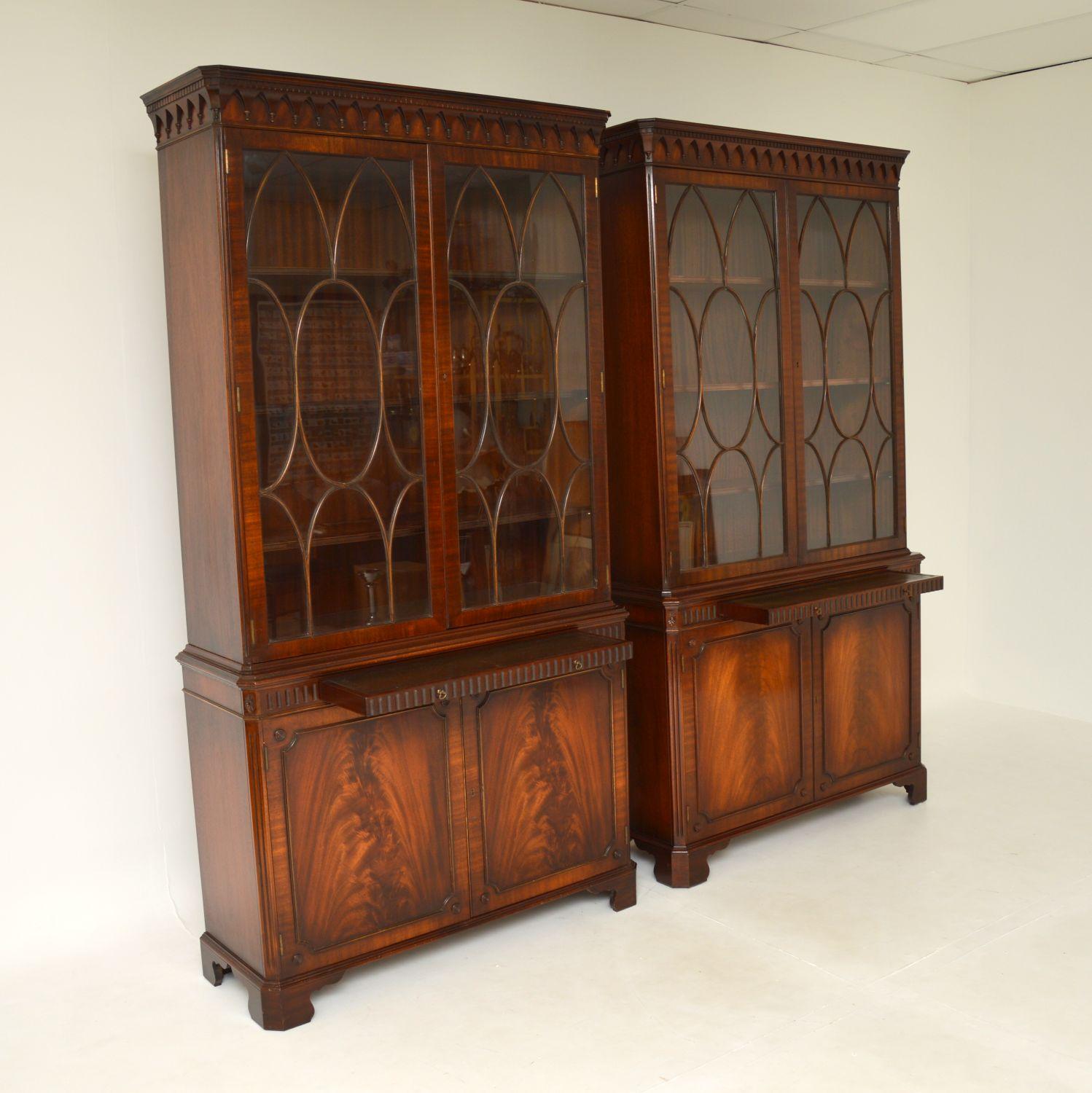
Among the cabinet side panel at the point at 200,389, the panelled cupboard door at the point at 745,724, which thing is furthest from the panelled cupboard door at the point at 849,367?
the cabinet side panel at the point at 200,389

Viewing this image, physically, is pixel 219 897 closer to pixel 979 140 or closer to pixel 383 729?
pixel 383 729

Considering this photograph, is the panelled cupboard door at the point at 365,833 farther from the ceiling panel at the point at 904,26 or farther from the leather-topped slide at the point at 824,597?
the ceiling panel at the point at 904,26

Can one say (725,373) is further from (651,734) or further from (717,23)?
(717,23)

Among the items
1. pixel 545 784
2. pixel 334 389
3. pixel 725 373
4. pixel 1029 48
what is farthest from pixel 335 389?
pixel 1029 48

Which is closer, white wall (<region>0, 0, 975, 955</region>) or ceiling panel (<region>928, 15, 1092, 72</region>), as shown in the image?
white wall (<region>0, 0, 975, 955</region>)

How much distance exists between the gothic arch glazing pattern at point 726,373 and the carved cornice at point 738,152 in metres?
0.09

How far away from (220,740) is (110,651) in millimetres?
548

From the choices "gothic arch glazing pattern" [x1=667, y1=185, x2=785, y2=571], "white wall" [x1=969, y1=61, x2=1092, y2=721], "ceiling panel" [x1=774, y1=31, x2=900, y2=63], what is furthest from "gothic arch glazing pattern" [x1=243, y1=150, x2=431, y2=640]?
"white wall" [x1=969, y1=61, x2=1092, y2=721]

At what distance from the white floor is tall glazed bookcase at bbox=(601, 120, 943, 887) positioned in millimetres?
340

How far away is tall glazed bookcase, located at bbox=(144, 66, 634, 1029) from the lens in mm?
2926

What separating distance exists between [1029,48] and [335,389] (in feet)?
11.4

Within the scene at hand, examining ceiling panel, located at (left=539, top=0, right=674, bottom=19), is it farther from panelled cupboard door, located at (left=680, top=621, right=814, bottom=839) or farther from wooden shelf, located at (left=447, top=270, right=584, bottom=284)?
panelled cupboard door, located at (left=680, top=621, right=814, bottom=839)

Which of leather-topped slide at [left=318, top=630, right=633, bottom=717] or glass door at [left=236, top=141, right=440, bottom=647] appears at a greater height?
glass door at [left=236, top=141, right=440, bottom=647]

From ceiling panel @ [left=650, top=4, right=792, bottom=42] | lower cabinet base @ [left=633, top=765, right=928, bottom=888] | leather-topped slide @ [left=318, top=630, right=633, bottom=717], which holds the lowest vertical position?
lower cabinet base @ [left=633, top=765, right=928, bottom=888]
